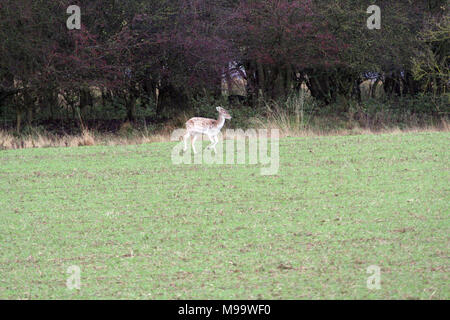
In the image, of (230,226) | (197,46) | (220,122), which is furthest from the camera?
(197,46)

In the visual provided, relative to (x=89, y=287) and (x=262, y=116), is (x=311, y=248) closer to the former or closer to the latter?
(x=89, y=287)

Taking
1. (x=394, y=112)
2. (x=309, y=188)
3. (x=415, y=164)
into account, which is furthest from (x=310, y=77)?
(x=309, y=188)

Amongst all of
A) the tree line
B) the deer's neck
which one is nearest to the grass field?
the deer's neck

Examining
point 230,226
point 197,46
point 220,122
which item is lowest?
point 230,226

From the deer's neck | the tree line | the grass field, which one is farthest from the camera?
the tree line

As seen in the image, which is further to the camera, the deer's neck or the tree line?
the tree line

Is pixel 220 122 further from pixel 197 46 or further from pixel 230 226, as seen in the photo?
pixel 197 46

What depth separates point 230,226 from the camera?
8125 millimetres

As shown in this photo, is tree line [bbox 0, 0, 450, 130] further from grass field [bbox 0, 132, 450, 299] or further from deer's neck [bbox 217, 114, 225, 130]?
deer's neck [bbox 217, 114, 225, 130]

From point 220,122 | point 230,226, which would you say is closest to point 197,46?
point 220,122

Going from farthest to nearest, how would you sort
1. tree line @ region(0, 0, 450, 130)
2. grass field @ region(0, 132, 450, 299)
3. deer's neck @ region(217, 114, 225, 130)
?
tree line @ region(0, 0, 450, 130) < deer's neck @ region(217, 114, 225, 130) < grass field @ region(0, 132, 450, 299)

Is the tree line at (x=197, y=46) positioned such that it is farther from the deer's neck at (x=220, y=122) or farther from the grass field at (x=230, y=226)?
the deer's neck at (x=220, y=122)

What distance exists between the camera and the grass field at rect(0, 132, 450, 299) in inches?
241

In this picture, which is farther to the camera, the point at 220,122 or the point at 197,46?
the point at 197,46
